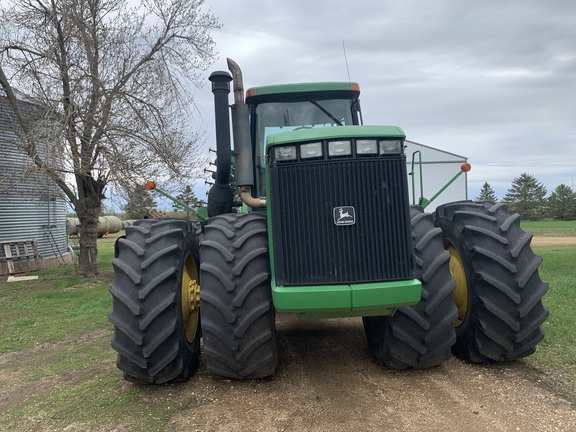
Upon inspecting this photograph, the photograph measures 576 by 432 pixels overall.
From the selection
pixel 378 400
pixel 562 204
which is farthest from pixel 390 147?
pixel 562 204

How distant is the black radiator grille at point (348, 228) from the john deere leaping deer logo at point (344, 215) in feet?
0.07

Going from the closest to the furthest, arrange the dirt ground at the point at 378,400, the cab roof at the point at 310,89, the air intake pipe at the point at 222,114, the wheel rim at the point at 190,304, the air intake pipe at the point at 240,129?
the dirt ground at the point at 378,400
the air intake pipe at the point at 240,129
the air intake pipe at the point at 222,114
the wheel rim at the point at 190,304
the cab roof at the point at 310,89

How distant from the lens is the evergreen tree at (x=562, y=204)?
163 feet

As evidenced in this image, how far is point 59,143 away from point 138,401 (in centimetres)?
749

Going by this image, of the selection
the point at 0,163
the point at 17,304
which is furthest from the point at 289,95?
the point at 0,163

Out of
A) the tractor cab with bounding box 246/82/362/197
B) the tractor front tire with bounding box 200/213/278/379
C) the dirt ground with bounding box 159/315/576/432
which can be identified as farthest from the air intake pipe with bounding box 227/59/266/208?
the dirt ground with bounding box 159/315/576/432

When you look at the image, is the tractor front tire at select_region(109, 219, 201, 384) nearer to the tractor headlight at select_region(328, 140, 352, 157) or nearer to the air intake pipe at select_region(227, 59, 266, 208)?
the air intake pipe at select_region(227, 59, 266, 208)

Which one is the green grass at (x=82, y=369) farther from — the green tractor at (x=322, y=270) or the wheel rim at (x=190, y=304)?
the wheel rim at (x=190, y=304)

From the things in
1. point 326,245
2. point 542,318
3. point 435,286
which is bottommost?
point 542,318

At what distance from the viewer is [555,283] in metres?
8.54

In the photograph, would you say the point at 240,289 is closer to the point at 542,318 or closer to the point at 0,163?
the point at 542,318

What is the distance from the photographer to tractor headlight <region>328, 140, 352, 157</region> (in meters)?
3.36

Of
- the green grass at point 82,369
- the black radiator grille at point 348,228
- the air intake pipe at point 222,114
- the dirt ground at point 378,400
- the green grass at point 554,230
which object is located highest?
the air intake pipe at point 222,114

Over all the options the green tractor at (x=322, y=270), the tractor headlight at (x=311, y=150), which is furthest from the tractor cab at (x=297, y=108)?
the tractor headlight at (x=311, y=150)
